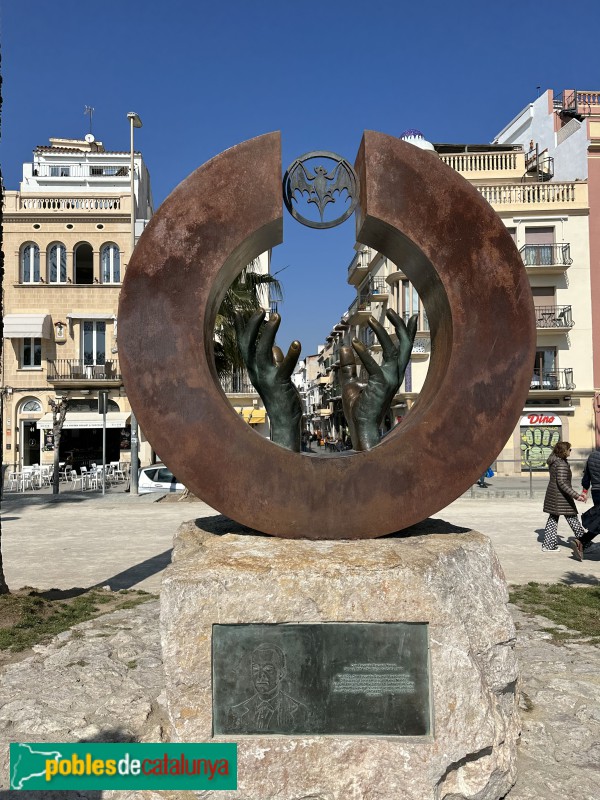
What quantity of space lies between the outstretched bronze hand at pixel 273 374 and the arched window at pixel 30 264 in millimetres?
28001

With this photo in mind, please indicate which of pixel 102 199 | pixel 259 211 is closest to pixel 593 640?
pixel 259 211

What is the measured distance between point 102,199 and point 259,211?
28525mm

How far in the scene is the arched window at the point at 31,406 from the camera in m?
29.4

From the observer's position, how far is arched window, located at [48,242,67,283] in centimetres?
3038

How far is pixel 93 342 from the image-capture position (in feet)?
99.7

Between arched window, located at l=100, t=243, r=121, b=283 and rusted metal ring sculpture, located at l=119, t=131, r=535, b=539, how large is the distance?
27061 mm

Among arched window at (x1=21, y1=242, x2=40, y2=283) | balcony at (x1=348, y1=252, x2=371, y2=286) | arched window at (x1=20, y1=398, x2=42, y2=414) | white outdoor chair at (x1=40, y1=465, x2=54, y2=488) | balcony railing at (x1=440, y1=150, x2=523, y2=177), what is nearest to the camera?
white outdoor chair at (x1=40, y1=465, x2=54, y2=488)

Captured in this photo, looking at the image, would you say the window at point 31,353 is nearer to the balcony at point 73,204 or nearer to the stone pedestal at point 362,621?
the balcony at point 73,204

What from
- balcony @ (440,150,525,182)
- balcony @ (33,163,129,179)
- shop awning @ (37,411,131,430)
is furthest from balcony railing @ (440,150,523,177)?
balcony @ (33,163,129,179)

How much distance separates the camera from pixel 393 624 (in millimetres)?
4012

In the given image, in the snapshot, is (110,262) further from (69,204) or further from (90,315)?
(69,204)

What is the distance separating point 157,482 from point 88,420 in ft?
30.8

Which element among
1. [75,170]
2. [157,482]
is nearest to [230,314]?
[157,482]

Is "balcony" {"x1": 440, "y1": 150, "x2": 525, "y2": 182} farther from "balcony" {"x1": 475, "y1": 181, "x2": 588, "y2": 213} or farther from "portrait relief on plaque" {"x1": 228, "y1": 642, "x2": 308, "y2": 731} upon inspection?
"portrait relief on plaque" {"x1": 228, "y1": 642, "x2": 308, "y2": 731}
